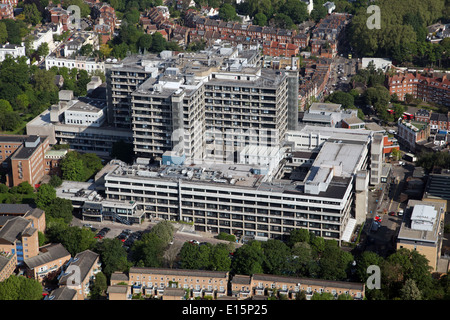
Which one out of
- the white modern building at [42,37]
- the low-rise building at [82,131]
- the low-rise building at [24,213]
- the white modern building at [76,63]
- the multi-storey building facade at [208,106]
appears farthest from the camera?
the white modern building at [42,37]

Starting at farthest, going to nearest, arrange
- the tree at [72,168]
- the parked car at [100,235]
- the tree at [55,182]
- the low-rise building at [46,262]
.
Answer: the tree at [72,168], the tree at [55,182], the parked car at [100,235], the low-rise building at [46,262]

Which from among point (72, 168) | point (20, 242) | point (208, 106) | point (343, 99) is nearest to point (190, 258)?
point (20, 242)

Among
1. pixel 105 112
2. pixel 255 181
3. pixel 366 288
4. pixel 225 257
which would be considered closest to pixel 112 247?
pixel 225 257

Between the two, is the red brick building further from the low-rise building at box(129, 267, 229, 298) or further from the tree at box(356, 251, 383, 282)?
the low-rise building at box(129, 267, 229, 298)

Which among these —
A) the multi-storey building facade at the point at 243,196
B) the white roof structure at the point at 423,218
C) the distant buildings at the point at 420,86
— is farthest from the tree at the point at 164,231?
the distant buildings at the point at 420,86

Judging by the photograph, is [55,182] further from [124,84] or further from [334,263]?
[334,263]

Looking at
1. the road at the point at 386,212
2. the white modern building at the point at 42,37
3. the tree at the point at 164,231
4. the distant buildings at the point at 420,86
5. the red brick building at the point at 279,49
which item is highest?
the white modern building at the point at 42,37

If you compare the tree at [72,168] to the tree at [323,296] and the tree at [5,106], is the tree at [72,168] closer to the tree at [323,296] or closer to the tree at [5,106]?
the tree at [5,106]
